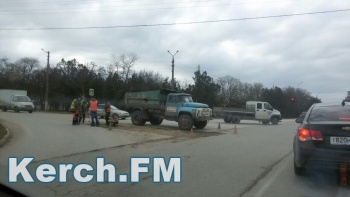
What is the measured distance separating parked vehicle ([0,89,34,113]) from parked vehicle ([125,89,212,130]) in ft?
Answer: 59.6

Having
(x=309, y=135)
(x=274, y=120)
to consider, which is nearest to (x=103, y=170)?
(x=309, y=135)

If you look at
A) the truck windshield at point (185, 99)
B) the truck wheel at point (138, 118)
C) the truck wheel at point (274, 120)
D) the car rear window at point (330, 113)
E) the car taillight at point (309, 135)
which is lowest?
the truck wheel at point (274, 120)

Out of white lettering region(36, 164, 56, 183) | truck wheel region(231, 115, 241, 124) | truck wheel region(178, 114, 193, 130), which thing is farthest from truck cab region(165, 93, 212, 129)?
white lettering region(36, 164, 56, 183)

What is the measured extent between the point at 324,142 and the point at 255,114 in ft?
97.6

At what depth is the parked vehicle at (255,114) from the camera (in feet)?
118

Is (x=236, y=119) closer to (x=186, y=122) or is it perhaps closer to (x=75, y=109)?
(x=186, y=122)

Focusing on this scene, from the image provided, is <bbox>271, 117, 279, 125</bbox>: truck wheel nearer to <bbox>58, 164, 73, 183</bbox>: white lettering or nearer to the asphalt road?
the asphalt road

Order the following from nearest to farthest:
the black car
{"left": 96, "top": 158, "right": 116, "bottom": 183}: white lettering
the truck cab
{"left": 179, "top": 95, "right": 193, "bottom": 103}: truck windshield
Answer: the black car < {"left": 96, "top": 158, "right": 116, "bottom": 183}: white lettering < the truck cab < {"left": 179, "top": 95, "right": 193, "bottom": 103}: truck windshield

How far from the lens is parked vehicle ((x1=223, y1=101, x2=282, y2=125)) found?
35.8 metres

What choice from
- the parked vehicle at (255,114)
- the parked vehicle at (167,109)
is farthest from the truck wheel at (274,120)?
the parked vehicle at (167,109)

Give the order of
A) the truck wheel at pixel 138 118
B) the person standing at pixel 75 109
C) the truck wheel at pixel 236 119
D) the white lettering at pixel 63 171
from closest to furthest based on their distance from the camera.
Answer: the white lettering at pixel 63 171, the person standing at pixel 75 109, the truck wheel at pixel 138 118, the truck wheel at pixel 236 119

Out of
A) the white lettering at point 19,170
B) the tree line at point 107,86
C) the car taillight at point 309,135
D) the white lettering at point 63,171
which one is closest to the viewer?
the car taillight at point 309,135

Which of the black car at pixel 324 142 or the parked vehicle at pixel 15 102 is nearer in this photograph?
the black car at pixel 324 142

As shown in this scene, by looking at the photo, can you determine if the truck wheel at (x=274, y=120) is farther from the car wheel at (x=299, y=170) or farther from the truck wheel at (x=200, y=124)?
the car wheel at (x=299, y=170)
